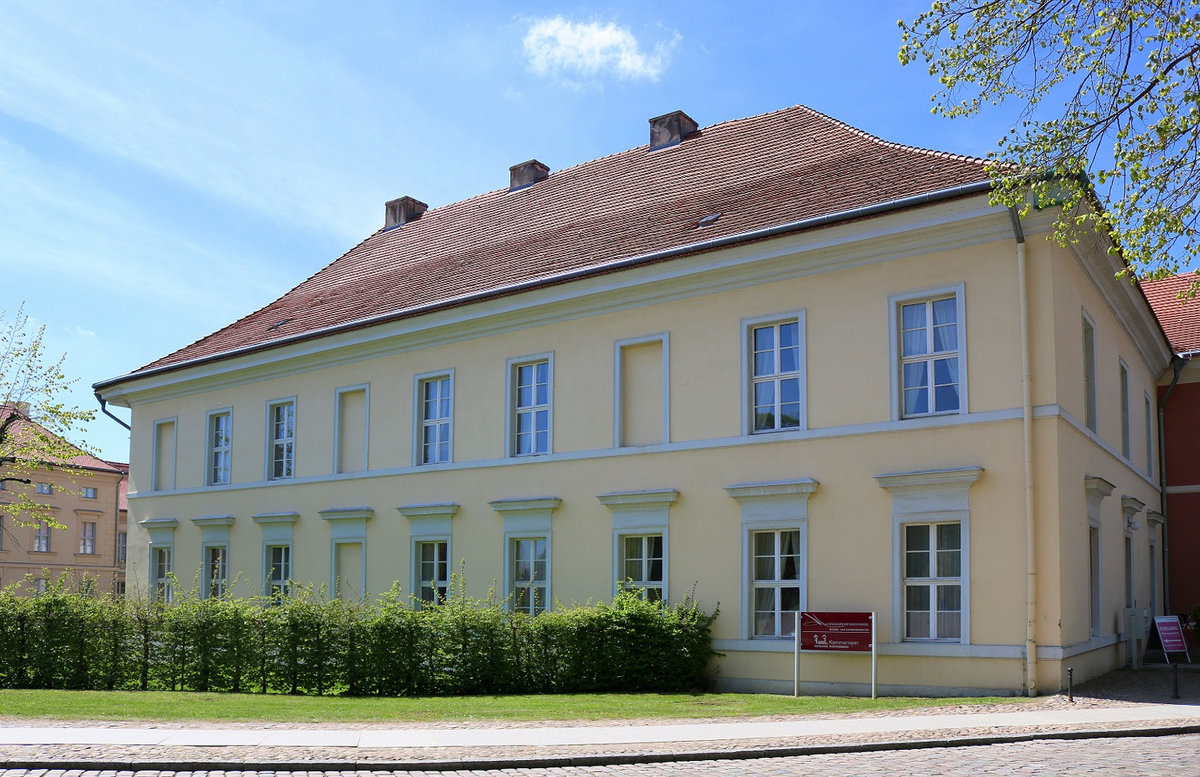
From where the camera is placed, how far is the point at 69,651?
1934 centimetres

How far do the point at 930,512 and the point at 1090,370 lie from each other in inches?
192

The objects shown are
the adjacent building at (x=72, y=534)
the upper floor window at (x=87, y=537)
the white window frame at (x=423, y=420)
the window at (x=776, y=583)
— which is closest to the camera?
the window at (x=776, y=583)

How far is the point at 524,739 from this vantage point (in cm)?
1191

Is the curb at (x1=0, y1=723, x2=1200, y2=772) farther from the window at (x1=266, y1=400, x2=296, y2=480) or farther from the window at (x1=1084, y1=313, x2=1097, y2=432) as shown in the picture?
the window at (x1=266, y1=400, x2=296, y2=480)

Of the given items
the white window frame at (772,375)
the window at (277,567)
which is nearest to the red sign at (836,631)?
the white window frame at (772,375)

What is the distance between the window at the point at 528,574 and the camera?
21.6m

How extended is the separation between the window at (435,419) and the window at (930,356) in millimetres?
9774

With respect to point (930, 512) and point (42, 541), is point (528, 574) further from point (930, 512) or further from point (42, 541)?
point (42, 541)

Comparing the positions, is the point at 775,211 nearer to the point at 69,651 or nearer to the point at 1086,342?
the point at 1086,342

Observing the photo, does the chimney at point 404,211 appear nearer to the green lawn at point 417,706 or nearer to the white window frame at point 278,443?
the white window frame at point 278,443

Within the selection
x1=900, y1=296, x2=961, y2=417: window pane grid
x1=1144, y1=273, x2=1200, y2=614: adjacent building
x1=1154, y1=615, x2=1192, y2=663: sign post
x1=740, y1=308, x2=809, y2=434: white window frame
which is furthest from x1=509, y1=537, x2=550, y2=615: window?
x1=1144, y1=273, x2=1200, y2=614: adjacent building

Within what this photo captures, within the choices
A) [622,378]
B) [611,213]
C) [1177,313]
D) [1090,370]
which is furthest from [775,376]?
[1177,313]

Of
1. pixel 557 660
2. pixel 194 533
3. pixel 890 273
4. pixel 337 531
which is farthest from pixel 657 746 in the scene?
pixel 194 533

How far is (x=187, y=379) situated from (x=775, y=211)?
55.3 feet
